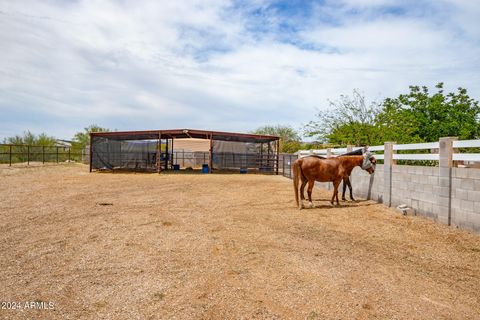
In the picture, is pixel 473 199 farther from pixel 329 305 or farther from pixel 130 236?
A: pixel 130 236

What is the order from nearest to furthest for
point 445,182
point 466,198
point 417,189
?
1. point 466,198
2. point 445,182
3. point 417,189

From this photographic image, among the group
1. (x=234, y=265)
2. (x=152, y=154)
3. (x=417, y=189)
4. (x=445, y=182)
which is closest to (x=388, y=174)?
(x=417, y=189)

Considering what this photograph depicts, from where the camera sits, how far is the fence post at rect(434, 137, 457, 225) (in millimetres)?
5871

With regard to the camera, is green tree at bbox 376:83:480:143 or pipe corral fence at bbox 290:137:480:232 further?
green tree at bbox 376:83:480:143

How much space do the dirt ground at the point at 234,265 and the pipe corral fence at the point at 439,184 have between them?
1.05 feet

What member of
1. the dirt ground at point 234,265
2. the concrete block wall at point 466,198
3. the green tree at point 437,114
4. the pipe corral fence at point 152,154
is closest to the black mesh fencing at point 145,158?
the pipe corral fence at point 152,154

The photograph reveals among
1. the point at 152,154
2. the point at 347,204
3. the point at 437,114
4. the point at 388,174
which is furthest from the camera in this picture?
the point at 152,154

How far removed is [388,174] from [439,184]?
80.6 inches

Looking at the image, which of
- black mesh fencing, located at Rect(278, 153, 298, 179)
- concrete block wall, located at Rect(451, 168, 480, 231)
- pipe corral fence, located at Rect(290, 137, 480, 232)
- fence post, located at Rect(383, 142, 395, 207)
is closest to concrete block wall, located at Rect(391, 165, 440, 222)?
pipe corral fence, located at Rect(290, 137, 480, 232)

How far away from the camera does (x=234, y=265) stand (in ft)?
13.1

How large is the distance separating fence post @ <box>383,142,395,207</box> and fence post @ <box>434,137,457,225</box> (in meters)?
1.95

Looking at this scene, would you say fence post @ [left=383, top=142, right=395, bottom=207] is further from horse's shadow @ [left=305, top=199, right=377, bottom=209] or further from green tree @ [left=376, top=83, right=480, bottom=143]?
green tree @ [left=376, top=83, right=480, bottom=143]

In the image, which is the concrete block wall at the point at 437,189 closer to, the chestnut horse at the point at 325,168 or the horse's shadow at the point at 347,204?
the horse's shadow at the point at 347,204

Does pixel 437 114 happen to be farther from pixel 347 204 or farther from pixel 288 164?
pixel 347 204
